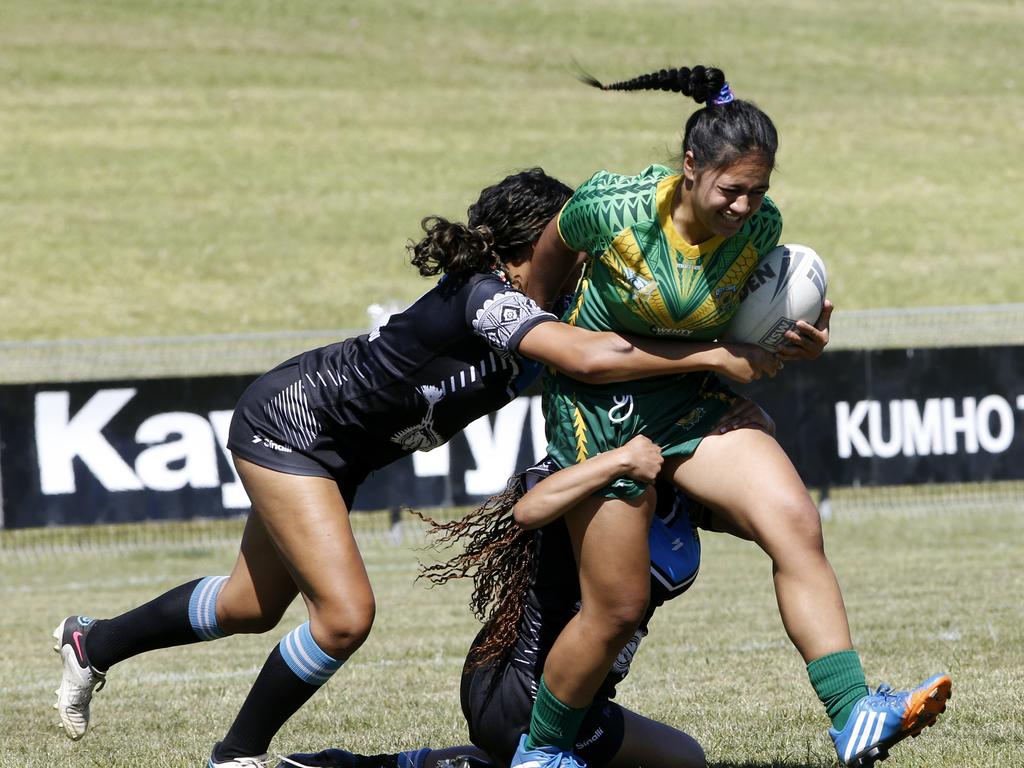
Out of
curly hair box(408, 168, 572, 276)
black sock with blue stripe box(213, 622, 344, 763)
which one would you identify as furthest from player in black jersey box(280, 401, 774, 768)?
curly hair box(408, 168, 572, 276)

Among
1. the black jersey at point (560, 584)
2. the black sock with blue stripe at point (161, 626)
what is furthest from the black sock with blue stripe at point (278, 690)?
the black jersey at point (560, 584)

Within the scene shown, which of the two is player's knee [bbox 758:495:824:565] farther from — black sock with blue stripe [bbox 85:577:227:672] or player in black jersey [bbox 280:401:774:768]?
black sock with blue stripe [bbox 85:577:227:672]

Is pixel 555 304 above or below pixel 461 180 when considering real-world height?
above

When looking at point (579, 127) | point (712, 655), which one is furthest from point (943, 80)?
point (712, 655)

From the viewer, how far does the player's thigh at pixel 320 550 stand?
460cm

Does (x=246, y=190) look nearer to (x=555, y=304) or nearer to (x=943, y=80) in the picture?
(x=943, y=80)

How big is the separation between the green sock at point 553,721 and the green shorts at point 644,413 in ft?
2.30

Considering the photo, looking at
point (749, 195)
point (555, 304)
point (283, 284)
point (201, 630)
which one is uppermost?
point (749, 195)

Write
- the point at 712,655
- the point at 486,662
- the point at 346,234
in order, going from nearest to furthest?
the point at 486,662, the point at 712,655, the point at 346,234

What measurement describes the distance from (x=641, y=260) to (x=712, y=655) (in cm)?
322

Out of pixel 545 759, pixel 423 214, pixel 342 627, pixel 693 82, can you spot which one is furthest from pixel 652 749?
pixel 423 214

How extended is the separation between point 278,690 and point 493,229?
155cm

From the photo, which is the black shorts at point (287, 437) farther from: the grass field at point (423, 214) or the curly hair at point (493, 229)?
the grass field at point (423, 214)

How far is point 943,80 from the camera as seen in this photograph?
34688 millimetres
